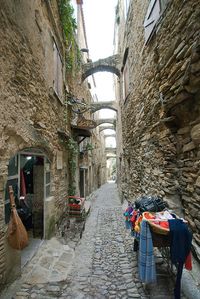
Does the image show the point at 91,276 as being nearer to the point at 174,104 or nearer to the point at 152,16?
the point at 174,104

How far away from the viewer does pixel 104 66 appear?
1017 centimetres

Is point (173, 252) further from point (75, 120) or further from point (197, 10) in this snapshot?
point (75, 120)

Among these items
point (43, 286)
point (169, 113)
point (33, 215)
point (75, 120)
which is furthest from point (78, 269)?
point (75, 120)

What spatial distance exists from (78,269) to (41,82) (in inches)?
149

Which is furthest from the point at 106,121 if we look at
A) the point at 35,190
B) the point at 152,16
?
the point at 152,16

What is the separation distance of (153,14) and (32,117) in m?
3.20

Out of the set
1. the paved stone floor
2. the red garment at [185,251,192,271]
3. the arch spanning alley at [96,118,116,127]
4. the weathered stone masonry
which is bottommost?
the paved stone floor

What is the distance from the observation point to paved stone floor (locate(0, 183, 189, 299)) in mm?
2572

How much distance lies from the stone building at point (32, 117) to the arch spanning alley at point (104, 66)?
4.02 metres

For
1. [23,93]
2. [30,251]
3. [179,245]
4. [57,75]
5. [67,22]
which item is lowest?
[30,251]

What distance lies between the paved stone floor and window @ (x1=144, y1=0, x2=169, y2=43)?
436cm

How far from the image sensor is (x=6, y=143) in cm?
262

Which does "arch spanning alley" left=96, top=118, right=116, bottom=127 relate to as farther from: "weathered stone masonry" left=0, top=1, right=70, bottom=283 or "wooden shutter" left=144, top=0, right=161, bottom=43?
"wooden shutter" left=144, top=0, right=161, bottom=43

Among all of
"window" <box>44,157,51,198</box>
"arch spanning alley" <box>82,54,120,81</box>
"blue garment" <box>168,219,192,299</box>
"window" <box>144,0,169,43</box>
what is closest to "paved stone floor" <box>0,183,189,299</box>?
"blue garment" <box>168,219,192,299</box>
